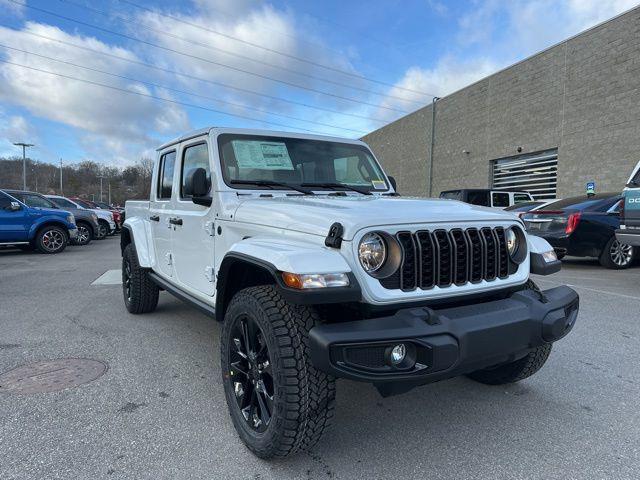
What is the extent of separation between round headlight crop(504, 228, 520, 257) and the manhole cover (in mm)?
3132

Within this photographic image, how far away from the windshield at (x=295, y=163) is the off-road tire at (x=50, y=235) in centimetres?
1083

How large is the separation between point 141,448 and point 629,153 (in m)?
16.8

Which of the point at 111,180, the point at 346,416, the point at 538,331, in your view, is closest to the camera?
the point at 538,331

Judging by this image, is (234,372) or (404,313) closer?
(404,313)

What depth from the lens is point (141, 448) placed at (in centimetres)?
254

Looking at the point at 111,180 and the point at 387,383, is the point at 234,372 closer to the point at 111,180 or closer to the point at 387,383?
the point at 387,383

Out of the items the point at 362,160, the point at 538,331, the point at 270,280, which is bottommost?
the point at 538,331

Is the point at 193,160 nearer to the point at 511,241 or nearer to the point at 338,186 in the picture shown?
the point at 338,186

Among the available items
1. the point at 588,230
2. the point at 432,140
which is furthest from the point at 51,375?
the point at 432,140

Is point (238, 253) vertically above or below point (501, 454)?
above

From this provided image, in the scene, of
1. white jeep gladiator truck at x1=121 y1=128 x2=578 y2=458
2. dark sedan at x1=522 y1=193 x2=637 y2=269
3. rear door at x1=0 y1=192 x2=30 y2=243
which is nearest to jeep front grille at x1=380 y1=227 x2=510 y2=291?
white jeep gladiator truck at x1=121 y1=128 x2=578 y2=458

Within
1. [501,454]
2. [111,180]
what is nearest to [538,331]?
[501,454]

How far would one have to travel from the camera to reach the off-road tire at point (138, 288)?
5.17m

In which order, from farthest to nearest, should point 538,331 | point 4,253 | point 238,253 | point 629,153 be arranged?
point 629,153, point 4,253, point 238,253, point 538,331
